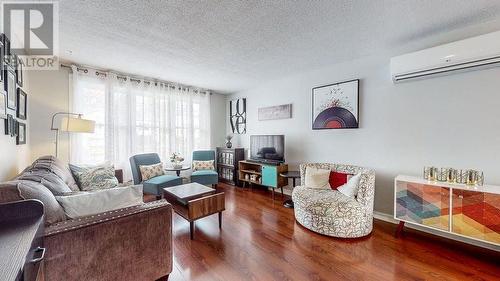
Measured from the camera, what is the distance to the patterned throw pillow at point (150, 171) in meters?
3.55

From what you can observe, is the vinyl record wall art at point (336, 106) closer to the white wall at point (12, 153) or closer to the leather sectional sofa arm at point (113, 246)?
the leather sectional sofa arm at point (113, 246)

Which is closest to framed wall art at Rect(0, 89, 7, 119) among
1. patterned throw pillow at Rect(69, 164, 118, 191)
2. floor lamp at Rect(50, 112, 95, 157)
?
floor lamp at Rect(50, 112, 95, 157)

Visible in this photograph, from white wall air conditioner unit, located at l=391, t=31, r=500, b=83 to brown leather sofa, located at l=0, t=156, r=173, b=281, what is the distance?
3069 millimetres

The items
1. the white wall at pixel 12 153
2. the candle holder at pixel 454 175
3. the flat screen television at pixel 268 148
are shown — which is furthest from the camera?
the flat screen television at pixel 268 148

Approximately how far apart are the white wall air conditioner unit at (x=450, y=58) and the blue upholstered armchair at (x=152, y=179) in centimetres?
375

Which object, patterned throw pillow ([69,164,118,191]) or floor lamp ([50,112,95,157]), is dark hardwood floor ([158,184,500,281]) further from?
floor lamp ([50,112,95,157])

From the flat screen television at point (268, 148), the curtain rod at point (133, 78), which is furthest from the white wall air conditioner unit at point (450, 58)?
the curtain rod at point (133, 78)

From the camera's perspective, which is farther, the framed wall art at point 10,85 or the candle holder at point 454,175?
the candle holder at point 454,175

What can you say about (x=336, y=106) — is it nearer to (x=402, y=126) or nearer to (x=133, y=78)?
(x=402, y=126)

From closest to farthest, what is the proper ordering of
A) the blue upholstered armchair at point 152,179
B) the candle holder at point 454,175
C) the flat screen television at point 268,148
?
1. the candle holder at point 454,175
2. the blue upholstered armchair at point 152,179
3. the flat screen television at point 268,148

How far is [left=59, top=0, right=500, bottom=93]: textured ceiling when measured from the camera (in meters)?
1.81

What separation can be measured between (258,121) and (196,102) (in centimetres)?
160

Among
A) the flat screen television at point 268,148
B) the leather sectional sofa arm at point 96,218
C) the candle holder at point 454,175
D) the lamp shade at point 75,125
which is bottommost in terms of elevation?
the leather sectional sofa arm at point 96,218

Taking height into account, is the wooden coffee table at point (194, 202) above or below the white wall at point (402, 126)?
below
